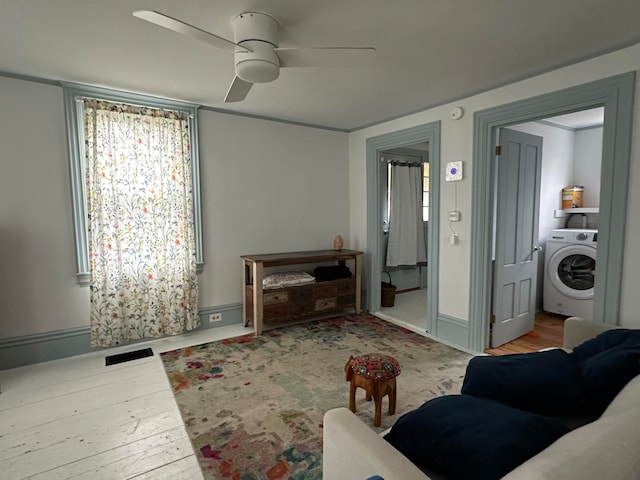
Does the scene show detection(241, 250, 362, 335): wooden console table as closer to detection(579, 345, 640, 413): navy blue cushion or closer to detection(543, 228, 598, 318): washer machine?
detection(543, 228, 598, 318): washer machine

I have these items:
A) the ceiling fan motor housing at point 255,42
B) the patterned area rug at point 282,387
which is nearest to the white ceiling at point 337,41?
the ceiling fan motor housing at point 255,42

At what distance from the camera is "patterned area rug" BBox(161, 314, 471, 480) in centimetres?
179

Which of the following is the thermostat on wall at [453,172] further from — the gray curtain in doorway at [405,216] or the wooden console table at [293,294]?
the gray curtain in doorway at [405,216]

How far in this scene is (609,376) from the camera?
114cm

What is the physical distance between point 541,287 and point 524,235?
141 centimetres

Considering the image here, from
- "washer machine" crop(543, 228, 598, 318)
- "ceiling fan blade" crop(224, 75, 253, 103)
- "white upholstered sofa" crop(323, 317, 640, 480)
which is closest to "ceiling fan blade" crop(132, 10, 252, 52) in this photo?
"ceiling fan blade" crop(224, 75, 253, 103)

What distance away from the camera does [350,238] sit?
467cm

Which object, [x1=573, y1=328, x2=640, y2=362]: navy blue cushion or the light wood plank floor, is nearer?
[x1=573, y1=328, x2=640, y2=362]: navy blue cushion

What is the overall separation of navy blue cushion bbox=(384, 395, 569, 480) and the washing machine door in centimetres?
361

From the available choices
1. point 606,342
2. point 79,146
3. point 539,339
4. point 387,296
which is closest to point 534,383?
point 606,342

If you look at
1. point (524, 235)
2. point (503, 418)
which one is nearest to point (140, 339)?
point (503, 418)

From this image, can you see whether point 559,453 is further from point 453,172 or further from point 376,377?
point 453,172

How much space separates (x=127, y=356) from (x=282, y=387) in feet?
5.29

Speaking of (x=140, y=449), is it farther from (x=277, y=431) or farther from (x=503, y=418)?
(x=503, y=418)
